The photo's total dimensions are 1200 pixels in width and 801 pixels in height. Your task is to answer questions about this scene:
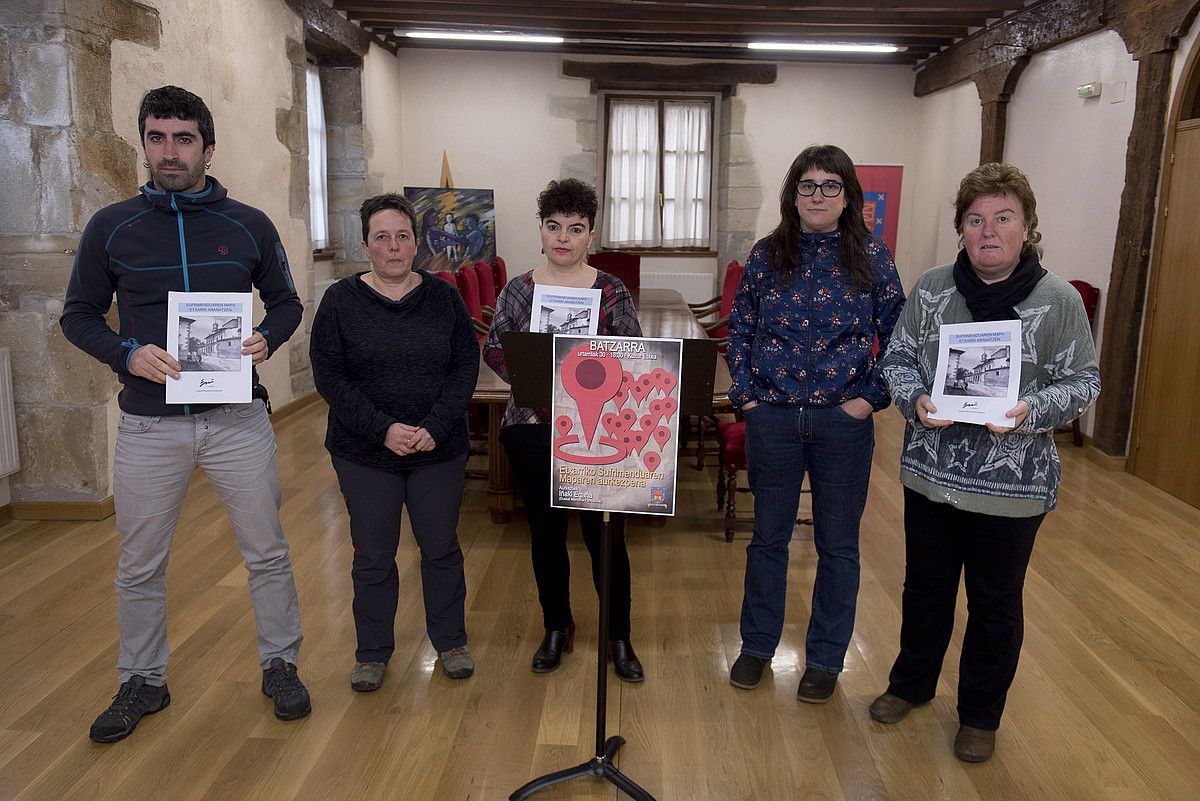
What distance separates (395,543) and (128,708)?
0.84 metres

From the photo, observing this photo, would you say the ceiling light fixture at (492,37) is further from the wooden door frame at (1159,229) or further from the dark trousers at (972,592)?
the dark trousers at (972,592)

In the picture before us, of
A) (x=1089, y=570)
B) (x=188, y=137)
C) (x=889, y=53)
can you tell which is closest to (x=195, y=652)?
(x=188, y=137)

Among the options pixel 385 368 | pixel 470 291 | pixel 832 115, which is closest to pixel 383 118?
pixel 470 291

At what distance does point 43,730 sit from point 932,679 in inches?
99.3

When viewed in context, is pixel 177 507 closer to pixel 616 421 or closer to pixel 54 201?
pixel 616 421

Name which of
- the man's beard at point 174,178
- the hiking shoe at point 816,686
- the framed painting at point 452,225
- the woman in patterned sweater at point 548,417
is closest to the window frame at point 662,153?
the framed painting at point 452,225

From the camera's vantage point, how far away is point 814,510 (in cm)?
281

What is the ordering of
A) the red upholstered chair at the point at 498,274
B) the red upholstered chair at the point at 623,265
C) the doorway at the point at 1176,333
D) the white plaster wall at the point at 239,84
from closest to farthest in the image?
the white plaster wall at the point at 239,84 < the doorway at the point at 1176,333 < the red upholstered chair at the point at 623,265 < the red upholstered chair at the point at 498,274

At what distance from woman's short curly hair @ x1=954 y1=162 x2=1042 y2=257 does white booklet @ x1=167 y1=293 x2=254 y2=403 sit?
183 centimetres

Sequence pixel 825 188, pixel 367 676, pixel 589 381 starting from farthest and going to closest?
1. pixel 367 676
2. pixel 825 188
3. pixel 589 381

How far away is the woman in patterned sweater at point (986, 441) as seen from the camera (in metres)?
2.24

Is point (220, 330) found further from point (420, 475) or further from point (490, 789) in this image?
point (490, 789)

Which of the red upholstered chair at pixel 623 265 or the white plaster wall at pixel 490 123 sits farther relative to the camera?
the white plaster wall at pixel 490 123

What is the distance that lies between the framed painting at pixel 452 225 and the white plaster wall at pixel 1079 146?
15.8 feet
